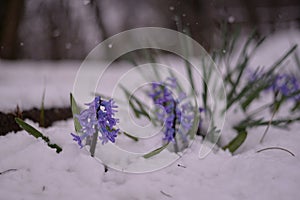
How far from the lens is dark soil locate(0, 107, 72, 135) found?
1.37 metres

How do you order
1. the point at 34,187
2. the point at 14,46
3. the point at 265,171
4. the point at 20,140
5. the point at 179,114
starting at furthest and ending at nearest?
1. the point at 14,46
2. the point at 179,114
3. the point at 20,140
4. the point at 265,171
5. the point at 34,187

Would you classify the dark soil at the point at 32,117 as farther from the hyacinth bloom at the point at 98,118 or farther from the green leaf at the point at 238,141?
the green leaf at the point at 238,141

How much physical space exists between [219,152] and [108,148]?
1.44 ft

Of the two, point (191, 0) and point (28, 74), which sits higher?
point (191, 0)

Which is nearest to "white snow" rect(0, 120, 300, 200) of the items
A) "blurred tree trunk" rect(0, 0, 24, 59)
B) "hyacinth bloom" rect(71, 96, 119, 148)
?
"hyacinth bloom" rect(71, 96, 119, 148)

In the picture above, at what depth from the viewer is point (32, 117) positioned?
1562 millimetres

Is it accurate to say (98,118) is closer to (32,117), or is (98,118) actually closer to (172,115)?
(172,115)

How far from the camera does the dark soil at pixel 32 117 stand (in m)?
1.37

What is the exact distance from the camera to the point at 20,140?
116cm

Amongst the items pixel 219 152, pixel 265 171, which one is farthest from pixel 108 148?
pixel 265 171

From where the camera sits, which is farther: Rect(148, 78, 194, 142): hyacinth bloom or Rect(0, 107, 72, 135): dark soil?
Rect(0, 107, 72, 135): dark soil

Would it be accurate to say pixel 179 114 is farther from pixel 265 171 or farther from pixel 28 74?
pixel 28 74

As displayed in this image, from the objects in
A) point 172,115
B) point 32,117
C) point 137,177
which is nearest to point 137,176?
point 137,177

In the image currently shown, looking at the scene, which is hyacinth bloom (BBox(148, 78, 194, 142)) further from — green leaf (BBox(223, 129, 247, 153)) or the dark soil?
the dark soil
